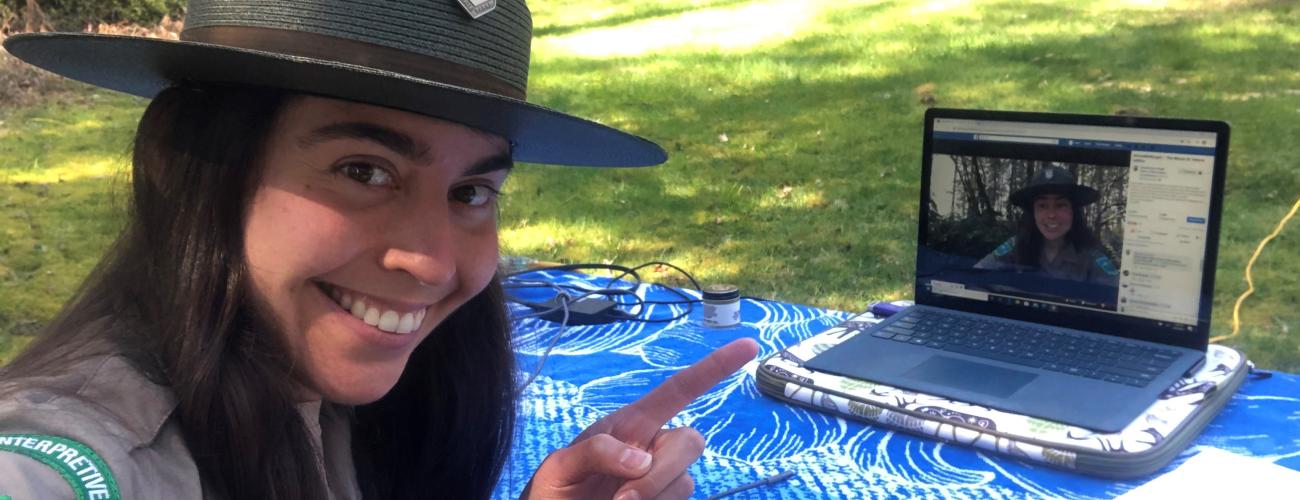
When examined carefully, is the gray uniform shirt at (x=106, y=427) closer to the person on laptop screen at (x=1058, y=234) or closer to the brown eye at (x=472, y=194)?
the brown eye at (x=472, y=194)

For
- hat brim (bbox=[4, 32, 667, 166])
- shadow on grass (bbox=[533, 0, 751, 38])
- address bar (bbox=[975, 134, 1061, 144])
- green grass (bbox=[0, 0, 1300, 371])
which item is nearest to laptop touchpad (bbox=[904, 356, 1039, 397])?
address bar (bbox=[975, 134, 1061, 144])

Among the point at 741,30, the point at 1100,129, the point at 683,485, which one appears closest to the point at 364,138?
the point at 683,485

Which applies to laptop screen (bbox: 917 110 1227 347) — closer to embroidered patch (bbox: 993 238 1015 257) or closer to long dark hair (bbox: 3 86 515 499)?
embroidered patch (bbox: 993 238 1015 257)

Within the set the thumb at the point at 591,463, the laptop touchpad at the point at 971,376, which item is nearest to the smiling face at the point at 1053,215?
the laptop touchpad at the point at 971,376

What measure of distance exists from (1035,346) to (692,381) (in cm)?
66

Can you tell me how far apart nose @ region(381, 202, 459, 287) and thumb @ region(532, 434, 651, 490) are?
0.24 m

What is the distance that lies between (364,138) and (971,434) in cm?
88

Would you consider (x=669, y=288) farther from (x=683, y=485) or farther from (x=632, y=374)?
(x=683, y=485)

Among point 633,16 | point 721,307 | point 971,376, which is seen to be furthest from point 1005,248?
point 633,16

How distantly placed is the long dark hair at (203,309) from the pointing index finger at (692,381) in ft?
1.26

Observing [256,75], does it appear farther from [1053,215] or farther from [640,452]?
[1053,215]

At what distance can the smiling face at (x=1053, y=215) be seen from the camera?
1.63 meters

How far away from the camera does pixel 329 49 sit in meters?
0.88

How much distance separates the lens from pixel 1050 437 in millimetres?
1332
